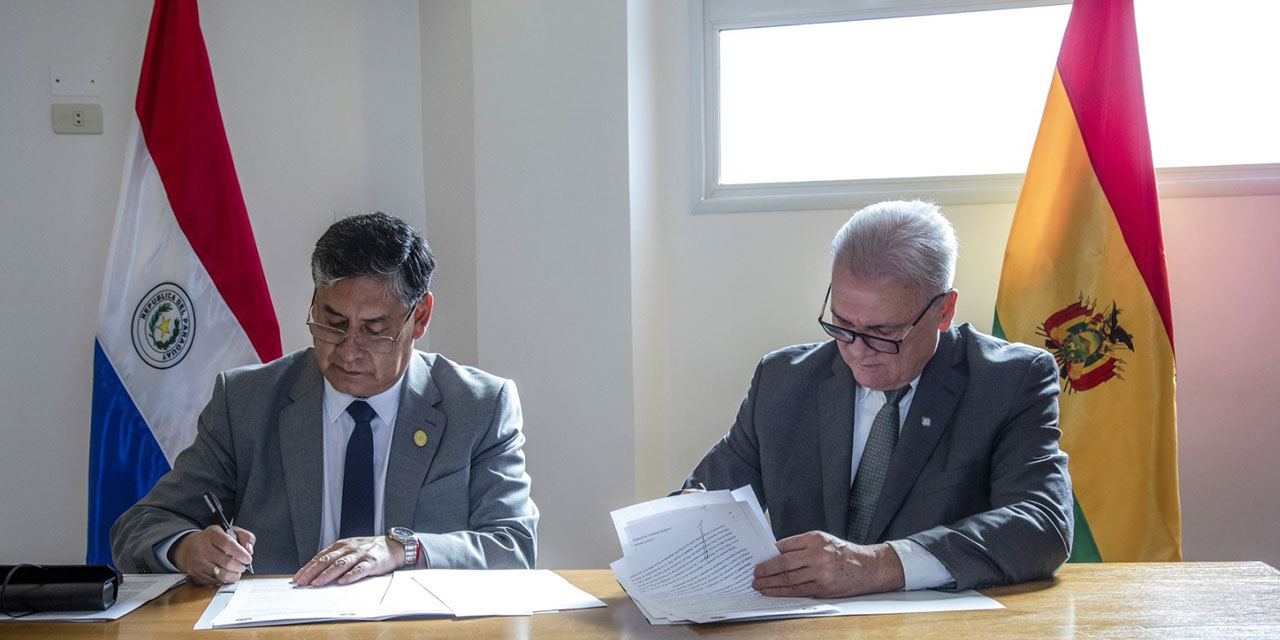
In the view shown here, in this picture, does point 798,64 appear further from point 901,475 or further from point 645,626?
point 645,626

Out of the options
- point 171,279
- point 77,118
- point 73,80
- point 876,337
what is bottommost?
point 876,337

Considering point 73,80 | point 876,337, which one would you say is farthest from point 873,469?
point 73,80

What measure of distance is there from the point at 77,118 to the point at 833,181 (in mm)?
2466

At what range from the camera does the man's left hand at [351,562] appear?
5.50ft

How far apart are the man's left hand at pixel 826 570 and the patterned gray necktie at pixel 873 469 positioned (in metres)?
0.41

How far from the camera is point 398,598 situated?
5.21ft

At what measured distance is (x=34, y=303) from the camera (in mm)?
3361

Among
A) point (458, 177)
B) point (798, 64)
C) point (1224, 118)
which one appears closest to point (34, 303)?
point (458, 177)

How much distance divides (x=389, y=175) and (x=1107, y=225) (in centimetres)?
224

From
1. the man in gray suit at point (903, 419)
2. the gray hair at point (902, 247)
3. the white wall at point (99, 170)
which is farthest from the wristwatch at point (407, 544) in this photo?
the white wall at point (99, 170)

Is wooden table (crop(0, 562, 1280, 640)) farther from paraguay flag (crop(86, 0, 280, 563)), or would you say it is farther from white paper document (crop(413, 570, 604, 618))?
paraguay flag (crop(86, 0, 280, 563))

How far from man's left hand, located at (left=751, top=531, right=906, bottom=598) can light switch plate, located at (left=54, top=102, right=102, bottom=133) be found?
2815mm

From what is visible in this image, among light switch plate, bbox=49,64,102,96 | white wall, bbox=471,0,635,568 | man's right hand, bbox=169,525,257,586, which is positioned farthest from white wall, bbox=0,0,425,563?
man's right hand, bbox=169,525,257,586

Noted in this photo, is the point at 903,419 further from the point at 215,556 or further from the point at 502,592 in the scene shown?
the point at 215,556
